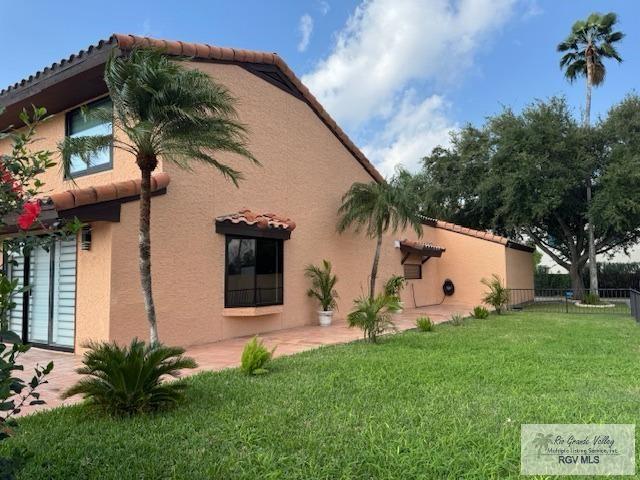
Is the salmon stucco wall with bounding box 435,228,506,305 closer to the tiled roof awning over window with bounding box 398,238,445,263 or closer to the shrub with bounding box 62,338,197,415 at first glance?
the tiled roof awning over window with bounding box 398,238,445,263

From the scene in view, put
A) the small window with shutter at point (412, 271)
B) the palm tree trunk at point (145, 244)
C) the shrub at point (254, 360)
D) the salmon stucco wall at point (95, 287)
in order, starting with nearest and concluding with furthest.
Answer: the shrub at point (254, 360) < the palm tree trunk at point (145, 244) < the salmon stucco wall at point (95, 287) < the small window with shutter at point (412, 271)

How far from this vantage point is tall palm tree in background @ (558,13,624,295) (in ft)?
78.4

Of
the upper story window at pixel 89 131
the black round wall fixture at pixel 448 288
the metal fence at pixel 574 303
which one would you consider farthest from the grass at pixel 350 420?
the black round wall fixture at pixel 448 288

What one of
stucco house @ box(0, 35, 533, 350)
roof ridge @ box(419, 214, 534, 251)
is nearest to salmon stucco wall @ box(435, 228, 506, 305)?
roof ridge @ box(419, 214, 534, 251)

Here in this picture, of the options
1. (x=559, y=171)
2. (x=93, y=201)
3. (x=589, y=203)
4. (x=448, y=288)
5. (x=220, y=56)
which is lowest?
(x=448, y=288)

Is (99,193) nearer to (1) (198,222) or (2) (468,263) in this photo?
(1) (198,222)

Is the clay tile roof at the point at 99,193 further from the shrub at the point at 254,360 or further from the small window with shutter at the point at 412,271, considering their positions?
the small window with shutter at the point at 412,271

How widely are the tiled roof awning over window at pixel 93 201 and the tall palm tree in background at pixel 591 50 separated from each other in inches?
881

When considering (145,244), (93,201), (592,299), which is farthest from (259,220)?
(592,299)

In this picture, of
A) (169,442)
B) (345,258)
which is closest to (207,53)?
(345,258)

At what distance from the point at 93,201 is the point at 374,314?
619 centimetres

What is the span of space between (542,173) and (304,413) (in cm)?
2042

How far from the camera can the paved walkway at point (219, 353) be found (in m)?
7.03

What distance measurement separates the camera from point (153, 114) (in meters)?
7.38
